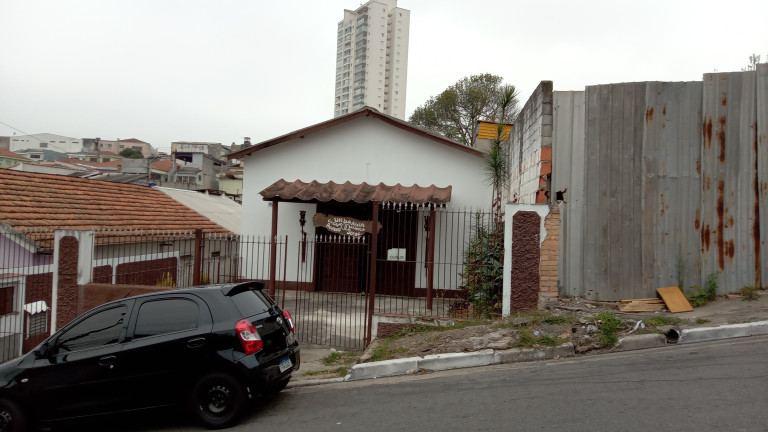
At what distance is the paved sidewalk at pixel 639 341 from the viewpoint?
6.02 m

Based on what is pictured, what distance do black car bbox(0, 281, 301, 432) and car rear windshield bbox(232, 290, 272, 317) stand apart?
0.02 m

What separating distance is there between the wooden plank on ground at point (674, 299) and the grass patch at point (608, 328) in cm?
91

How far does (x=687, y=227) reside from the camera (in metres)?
7.07

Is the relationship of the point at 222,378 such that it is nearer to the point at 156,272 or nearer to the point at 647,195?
the point at 647,195

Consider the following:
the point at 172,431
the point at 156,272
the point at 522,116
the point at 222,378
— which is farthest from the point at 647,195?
the point at 156,272

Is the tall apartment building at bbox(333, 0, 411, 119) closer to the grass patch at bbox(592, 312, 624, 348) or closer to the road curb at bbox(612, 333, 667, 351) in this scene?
A: the grass patch at bbox(592, 312, 624, 348)

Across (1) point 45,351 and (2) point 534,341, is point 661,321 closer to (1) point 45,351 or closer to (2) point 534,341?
(2) point 534,341

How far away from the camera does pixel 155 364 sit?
516 centimetres

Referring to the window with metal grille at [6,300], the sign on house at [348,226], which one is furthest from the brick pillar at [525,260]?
the window with metal grille at [6,300]

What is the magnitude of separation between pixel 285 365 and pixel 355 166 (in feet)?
28.9

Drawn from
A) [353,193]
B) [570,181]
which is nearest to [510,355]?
[570,181]

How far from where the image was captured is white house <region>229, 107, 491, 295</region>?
13.2 meters

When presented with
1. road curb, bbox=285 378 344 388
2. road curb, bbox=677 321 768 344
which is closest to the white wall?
road curb, bbox=285 378 344 388

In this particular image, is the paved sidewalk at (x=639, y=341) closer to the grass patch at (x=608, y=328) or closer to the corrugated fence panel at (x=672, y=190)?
the grass patch at (x=608, y=328)
